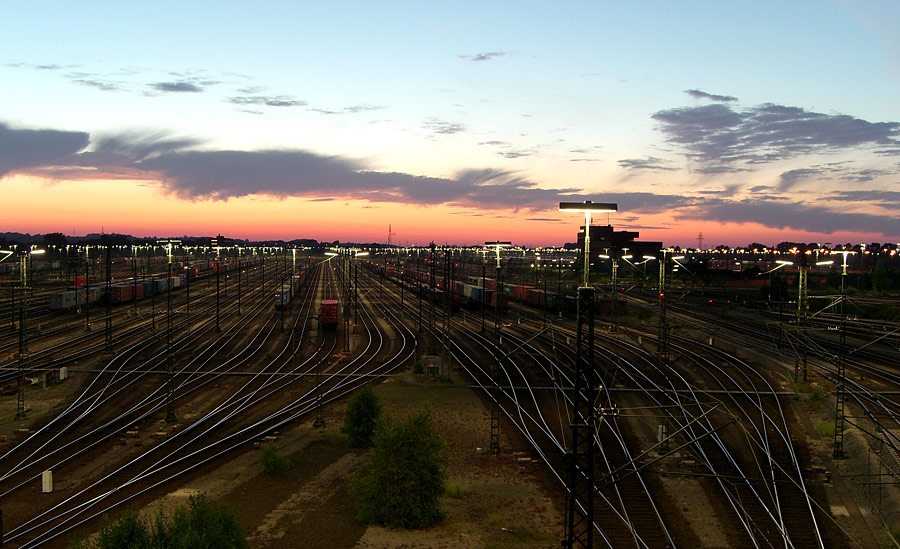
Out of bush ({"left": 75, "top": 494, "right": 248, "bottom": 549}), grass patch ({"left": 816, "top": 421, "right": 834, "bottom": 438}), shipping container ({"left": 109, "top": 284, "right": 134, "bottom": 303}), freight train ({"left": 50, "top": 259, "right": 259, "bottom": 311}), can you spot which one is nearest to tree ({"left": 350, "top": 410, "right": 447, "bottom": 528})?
bush ({"left": 75, "top": 494, "right": 248, "bottom": 549})

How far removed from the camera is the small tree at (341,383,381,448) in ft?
92.8

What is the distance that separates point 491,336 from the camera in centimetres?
6034

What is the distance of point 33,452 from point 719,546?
90.3ft

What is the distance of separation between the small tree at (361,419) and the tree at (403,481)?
21.9ft

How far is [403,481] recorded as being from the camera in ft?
68.6

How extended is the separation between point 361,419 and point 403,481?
803 cm

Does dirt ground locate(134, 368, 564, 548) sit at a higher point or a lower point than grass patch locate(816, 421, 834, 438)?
lower

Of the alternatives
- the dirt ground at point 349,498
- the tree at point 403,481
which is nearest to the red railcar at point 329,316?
the dirt ground at point 349,498

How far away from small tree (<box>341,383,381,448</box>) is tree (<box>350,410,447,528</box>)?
6.67m

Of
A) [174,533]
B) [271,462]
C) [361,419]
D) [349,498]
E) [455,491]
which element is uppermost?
[174,533]

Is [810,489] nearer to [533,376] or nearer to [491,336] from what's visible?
[533,376]

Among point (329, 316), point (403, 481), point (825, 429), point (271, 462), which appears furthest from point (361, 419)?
point (329, 316)

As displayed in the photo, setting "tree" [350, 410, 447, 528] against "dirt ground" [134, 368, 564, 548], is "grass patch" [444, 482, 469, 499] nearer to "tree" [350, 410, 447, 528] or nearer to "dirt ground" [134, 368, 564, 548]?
"dirt ground" [134, 368, 564, 548]

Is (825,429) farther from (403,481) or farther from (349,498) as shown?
(349,498)
